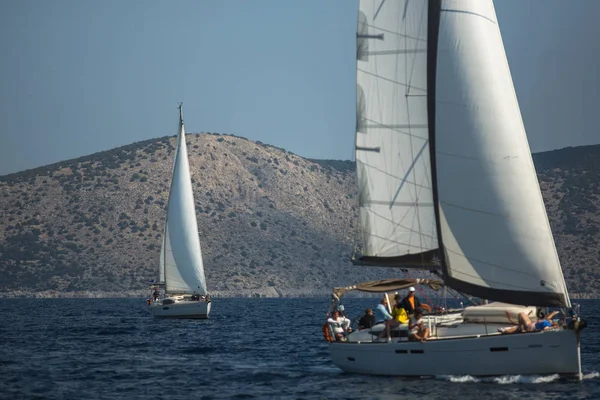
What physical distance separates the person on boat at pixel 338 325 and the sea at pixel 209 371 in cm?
133

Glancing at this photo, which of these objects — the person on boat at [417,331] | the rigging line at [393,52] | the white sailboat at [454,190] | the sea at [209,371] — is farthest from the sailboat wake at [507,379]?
the rigging line at [393,52]

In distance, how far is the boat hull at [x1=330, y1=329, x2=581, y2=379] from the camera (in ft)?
86.7

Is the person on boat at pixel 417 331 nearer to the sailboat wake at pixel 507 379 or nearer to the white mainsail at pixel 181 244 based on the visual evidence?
the sailboat wake at pixel 507 379

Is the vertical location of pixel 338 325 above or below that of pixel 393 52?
below

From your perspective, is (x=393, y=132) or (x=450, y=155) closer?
(x=450, y=155)

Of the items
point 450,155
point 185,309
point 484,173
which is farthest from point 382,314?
point 185,309

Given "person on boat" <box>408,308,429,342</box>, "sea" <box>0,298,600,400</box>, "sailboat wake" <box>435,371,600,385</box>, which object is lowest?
"sea" <box>0,298,600,400</box>

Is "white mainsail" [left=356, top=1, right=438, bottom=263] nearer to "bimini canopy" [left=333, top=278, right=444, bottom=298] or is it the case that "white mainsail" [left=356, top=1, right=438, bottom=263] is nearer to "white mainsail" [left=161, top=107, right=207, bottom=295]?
"bimini canopy" [left=333, top=278, right=444, bottom=298]

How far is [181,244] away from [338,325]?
3903 centimetres

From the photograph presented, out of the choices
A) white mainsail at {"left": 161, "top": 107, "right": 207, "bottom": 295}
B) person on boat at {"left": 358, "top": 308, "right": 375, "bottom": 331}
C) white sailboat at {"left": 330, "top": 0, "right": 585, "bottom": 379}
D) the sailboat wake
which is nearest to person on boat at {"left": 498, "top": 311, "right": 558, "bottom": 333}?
white sailboat at {"left": 330, "top": 0, "right": 585, "bottom": 379}

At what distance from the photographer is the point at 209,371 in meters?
35.1

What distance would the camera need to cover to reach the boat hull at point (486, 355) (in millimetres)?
26438

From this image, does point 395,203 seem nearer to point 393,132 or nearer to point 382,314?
point 393,132

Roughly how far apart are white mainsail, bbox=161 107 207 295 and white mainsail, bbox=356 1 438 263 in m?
39.7
